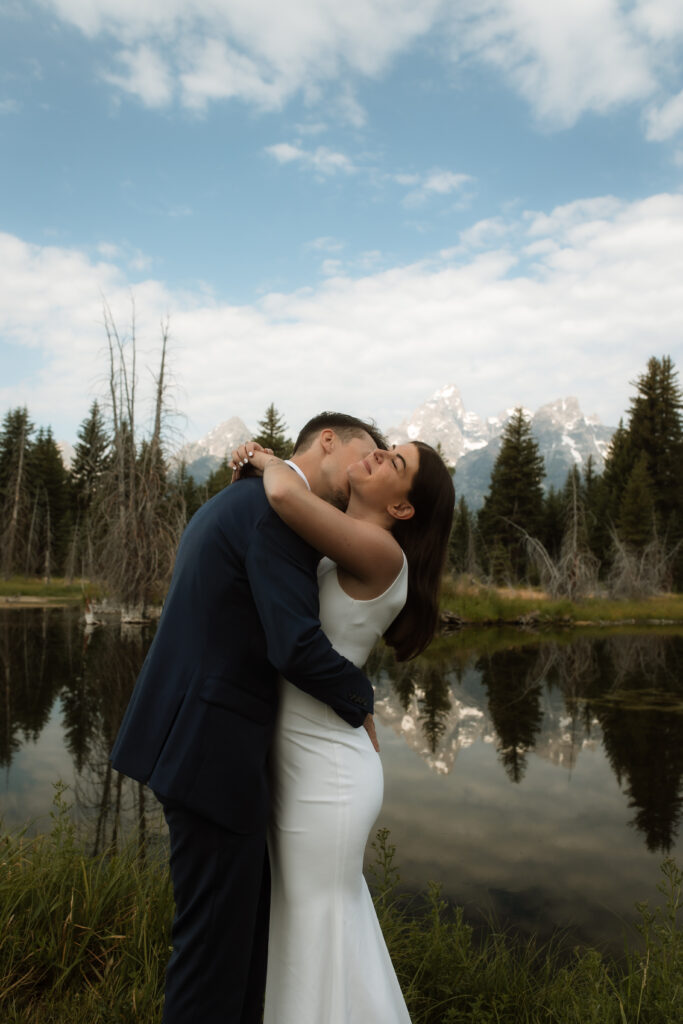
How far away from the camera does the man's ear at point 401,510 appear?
2.20m

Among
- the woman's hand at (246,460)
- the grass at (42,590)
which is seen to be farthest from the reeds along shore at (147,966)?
the grass at (42,590)

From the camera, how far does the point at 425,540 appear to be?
2260 millimetres

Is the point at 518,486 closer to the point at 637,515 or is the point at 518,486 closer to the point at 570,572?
the point at 637,515

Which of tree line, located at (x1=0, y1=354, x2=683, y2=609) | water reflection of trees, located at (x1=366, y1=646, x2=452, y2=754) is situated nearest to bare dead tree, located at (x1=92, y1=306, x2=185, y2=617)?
tree line, located at (x1=0, y1=354, x2=683, y2=609)

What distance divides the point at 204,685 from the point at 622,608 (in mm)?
26406

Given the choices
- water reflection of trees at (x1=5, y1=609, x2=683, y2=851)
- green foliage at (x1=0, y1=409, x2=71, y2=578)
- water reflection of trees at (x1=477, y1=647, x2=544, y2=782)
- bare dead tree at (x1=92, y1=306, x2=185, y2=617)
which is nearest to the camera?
water reflection of trees at (x1=5, y1=609, x2=683, y2=851)

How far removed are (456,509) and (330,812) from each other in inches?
782

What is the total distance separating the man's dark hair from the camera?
2369 mm

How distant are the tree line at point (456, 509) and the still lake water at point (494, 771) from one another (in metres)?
5.76

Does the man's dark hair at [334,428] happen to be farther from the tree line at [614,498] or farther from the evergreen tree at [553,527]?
the evergreen tree at [553,527]

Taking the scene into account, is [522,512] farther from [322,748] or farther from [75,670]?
[322,748]

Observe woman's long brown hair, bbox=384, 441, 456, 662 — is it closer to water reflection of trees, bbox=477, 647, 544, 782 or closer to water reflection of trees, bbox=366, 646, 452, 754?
water reflection of trees, bbox=366, 646, 452, 754

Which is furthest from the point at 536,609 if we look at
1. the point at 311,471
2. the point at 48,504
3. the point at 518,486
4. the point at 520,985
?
the point at 48,504

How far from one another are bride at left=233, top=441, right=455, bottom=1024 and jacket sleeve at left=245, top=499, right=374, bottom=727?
63 millimetres
